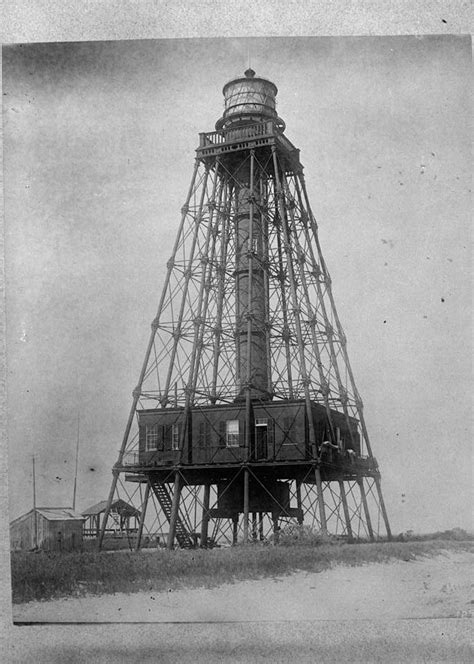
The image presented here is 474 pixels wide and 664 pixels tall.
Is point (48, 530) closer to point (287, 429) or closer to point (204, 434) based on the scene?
point (204, 434)

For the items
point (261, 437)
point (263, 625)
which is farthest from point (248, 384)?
point (263, 625)

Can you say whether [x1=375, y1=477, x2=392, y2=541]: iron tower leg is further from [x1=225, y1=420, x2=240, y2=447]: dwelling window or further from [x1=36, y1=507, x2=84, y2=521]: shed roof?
[x1=36, y1=507, x2=84, y2=521]: shed roof

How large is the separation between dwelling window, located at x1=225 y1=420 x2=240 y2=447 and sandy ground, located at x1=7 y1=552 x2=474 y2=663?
11595 millimetres

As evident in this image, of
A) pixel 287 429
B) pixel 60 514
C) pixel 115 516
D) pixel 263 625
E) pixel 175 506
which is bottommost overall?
pixel 115 516

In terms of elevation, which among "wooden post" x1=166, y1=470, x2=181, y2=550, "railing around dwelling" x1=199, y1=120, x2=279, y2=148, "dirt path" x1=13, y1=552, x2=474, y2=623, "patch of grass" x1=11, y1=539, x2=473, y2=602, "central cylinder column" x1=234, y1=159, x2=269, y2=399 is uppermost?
"railing around dwelling" x1=199, y1=120, x2=279, y2=148

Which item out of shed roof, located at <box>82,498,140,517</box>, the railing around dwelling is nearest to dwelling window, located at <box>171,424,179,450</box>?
the railing around dwelling

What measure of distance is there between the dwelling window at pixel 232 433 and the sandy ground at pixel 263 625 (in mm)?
11595

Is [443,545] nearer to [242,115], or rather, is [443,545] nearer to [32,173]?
[32,173]

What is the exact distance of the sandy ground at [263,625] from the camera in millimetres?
16281

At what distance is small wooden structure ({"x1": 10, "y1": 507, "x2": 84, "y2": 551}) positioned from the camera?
21203 millimetres

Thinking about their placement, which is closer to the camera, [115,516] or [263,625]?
[263,625]

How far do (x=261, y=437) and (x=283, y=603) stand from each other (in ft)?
41.3

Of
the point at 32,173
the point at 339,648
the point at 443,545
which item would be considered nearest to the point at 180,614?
the point at 339,648

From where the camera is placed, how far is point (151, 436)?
31.5 m
